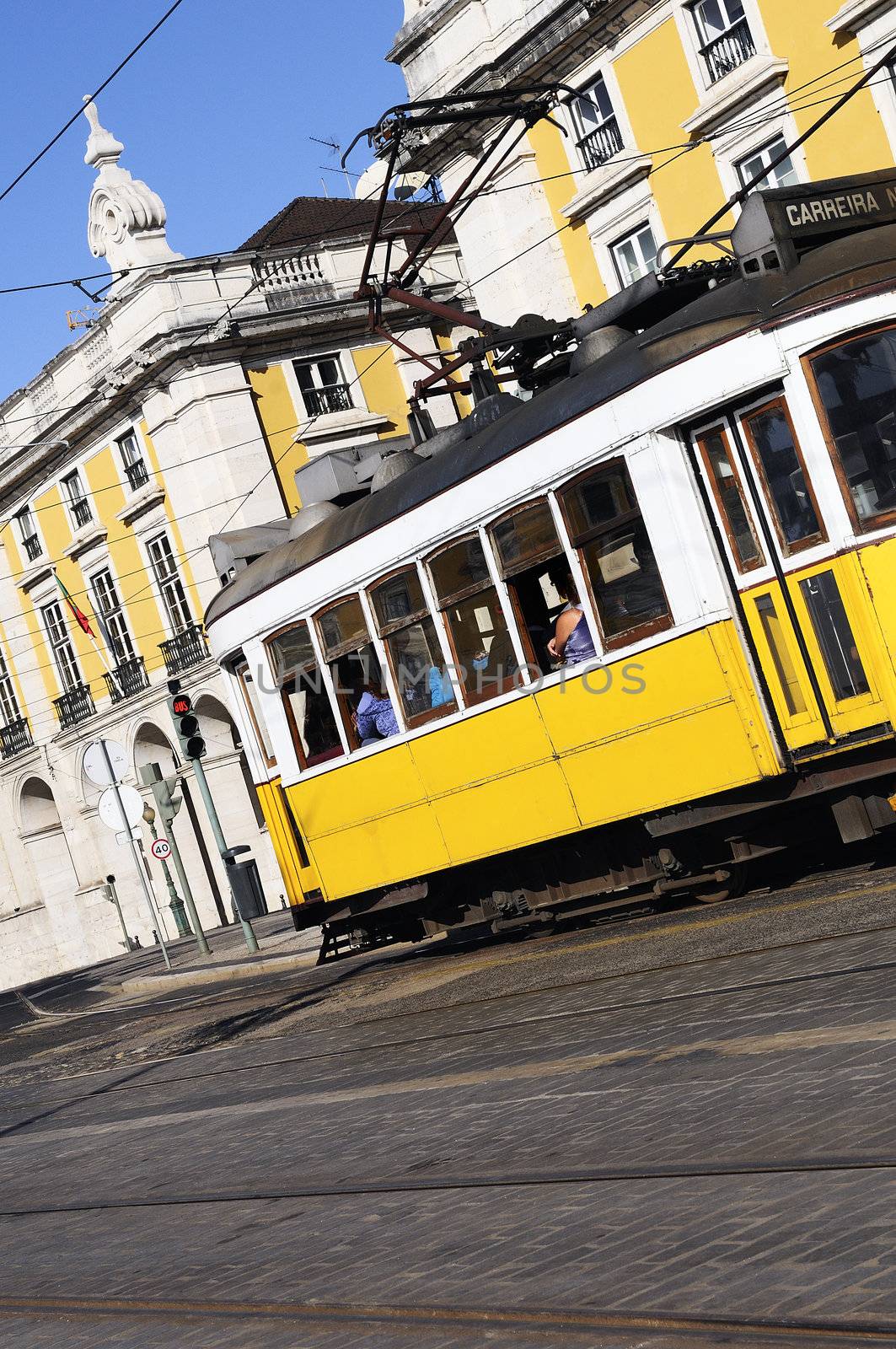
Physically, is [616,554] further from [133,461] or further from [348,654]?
[133,461]

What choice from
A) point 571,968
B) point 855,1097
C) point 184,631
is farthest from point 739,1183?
point 184,631

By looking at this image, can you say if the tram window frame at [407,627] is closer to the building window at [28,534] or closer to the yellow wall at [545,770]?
the yellow wall at [545,770]

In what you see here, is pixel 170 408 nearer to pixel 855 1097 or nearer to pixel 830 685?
pixel 830 685

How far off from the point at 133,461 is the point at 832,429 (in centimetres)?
3230

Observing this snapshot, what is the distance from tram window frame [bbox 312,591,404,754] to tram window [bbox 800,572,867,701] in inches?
158

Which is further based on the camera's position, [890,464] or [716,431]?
[716,431]

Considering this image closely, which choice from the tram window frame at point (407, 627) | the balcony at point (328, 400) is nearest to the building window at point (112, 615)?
the balcony at point (328, 400)

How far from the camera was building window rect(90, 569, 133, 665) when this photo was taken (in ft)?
135

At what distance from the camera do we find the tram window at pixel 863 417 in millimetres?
8820

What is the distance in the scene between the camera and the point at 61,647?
4462 centimetres

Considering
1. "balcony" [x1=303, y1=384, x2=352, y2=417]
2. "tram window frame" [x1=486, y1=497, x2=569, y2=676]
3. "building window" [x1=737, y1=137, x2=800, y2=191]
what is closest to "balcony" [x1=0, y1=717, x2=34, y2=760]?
"balcony" [x1=303, y1=384, x2=352, y2=417]

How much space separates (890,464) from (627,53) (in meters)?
19.5

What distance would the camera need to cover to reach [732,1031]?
711cm

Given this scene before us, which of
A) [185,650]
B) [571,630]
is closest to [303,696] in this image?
[571,630]
